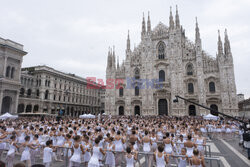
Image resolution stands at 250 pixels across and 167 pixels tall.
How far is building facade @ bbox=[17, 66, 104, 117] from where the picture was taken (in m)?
41.9

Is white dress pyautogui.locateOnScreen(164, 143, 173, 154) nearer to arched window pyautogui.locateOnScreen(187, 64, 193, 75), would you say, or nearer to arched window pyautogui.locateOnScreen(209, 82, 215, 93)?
arched window pyautogui.locateOnScreen(209, 82, 215, 93)

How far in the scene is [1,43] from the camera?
106 feet

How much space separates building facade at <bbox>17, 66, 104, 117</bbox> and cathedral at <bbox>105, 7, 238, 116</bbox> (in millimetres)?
15271

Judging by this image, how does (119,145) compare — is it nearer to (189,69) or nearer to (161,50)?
(189,69)

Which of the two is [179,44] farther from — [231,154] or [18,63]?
[18,63]

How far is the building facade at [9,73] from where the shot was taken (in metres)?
32.5

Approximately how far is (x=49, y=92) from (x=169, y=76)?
109 feet

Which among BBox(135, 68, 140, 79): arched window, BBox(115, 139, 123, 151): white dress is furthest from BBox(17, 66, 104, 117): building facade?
BBox(115, 139, 123, 151): white dress

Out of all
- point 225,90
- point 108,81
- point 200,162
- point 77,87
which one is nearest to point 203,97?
point 225,90

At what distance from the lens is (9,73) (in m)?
34.0

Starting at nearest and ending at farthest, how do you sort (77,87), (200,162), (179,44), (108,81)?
(200,162), (179,44), (108,81), (77,87)

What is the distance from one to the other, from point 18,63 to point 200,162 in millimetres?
40822

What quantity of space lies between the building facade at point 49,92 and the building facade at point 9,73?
12.3 feet

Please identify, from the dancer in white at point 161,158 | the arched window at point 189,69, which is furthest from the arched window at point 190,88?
the dancer in white at point 161,158
